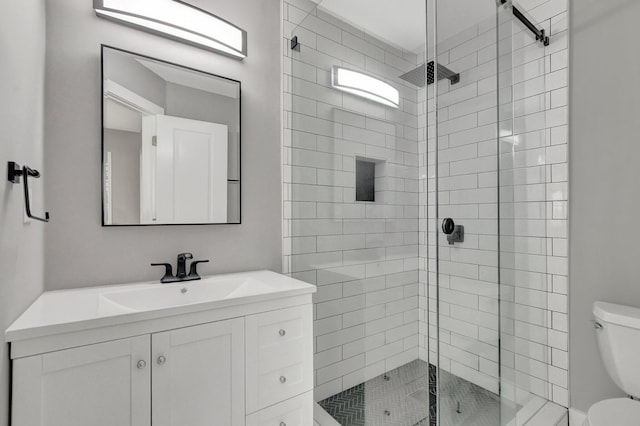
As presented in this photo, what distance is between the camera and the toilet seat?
3.64 ft

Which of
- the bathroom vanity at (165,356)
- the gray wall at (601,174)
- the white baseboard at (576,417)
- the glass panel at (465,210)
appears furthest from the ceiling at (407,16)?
the white baseboard at (576,417)

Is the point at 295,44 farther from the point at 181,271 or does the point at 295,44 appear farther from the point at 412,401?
the point at 412,401

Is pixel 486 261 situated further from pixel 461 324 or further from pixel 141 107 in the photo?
pixel 141 107

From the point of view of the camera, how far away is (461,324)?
3.98 ft

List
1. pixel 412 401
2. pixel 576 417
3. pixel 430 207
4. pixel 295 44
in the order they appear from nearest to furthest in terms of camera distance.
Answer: pixel 430 207 < pixel 412 401 < pixel 576 417 < pixel 295 44

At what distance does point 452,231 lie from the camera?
117 cm

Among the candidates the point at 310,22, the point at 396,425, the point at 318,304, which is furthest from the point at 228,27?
the point at 396,425

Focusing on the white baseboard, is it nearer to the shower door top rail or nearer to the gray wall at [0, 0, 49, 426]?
the shower door top rail

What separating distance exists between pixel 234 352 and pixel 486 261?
42.8 inches

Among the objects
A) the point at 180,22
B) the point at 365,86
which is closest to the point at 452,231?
the point at 365,86

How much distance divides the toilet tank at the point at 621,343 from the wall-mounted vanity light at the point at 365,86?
1335mm

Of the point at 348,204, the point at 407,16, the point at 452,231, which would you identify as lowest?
the point at 452,231

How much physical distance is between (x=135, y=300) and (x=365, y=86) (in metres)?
1.42

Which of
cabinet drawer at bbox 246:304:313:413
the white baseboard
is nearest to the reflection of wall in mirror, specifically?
cabinet drawer at bbox 246:304:313:413
